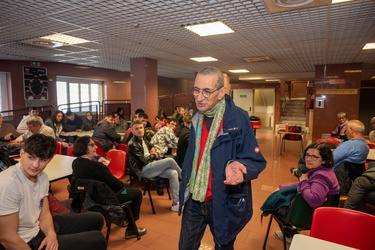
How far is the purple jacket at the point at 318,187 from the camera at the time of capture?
2127 mm

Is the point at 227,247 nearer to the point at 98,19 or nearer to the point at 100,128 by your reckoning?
the point at 98,19

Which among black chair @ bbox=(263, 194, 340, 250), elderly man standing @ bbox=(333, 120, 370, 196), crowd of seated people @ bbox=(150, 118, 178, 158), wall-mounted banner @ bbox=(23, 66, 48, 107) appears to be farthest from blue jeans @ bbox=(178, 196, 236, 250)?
wall-mounted banner @ bbox=(23, 66, 48, 107)

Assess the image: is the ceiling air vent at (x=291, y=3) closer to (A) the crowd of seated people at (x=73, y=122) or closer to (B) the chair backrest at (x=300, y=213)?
(B) the chair backrest at (x=300, y=213)

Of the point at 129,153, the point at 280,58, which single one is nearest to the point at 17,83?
the point at 129,153

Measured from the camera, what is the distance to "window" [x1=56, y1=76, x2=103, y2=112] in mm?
9625

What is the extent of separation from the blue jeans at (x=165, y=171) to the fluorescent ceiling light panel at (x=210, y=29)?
7.23ft

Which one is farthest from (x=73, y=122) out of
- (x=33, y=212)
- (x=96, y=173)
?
(x=33, y=212)

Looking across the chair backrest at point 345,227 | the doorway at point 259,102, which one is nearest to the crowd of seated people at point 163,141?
the chair backrest at point 345,227

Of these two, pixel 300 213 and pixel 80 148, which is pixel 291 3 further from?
pixel 80 148

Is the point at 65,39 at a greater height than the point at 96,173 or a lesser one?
greater

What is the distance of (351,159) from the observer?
11.0ft

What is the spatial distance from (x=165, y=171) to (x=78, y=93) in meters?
8.13

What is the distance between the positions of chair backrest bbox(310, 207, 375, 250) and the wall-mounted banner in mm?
9440

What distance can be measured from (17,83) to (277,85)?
534 inches
